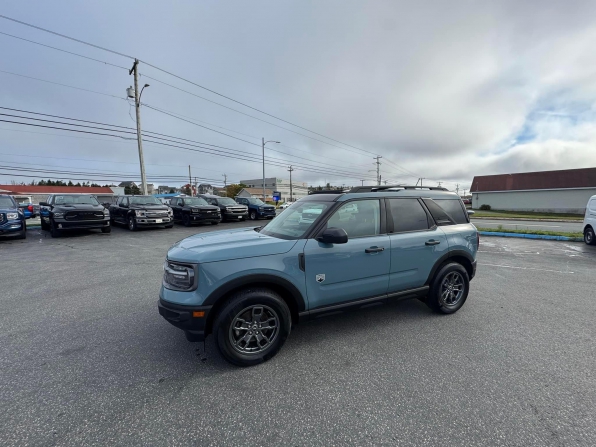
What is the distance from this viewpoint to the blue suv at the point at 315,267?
2668mm

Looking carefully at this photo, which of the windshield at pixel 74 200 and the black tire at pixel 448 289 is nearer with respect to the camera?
the black tire at pixel 448 289

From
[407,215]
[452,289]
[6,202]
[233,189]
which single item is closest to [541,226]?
[452,289]

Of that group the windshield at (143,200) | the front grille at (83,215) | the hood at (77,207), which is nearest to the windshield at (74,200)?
the hood at (77,207)

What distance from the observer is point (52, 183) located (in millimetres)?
90125

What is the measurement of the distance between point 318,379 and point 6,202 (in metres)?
14.0

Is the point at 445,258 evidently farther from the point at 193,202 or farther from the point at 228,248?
the point at 193,202

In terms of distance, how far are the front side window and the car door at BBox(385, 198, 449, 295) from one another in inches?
7.7

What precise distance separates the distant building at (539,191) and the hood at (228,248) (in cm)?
5007

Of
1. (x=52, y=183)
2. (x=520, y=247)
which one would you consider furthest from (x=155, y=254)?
(x=52, y=183)

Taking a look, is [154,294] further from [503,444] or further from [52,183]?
[52,183]

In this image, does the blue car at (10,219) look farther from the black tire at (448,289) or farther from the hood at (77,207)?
the black tire at (448,289)

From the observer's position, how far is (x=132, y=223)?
13391 millimetres

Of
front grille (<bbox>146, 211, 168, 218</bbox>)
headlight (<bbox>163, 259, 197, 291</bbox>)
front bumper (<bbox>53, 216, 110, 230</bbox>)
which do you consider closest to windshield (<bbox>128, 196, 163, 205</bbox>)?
front grille (<bbox>146, 211, 168, 218</bbox>)

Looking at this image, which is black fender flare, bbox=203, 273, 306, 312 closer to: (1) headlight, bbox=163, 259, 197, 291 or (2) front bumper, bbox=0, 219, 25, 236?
(1) headlight, bbox=163, 259, 197, 291
